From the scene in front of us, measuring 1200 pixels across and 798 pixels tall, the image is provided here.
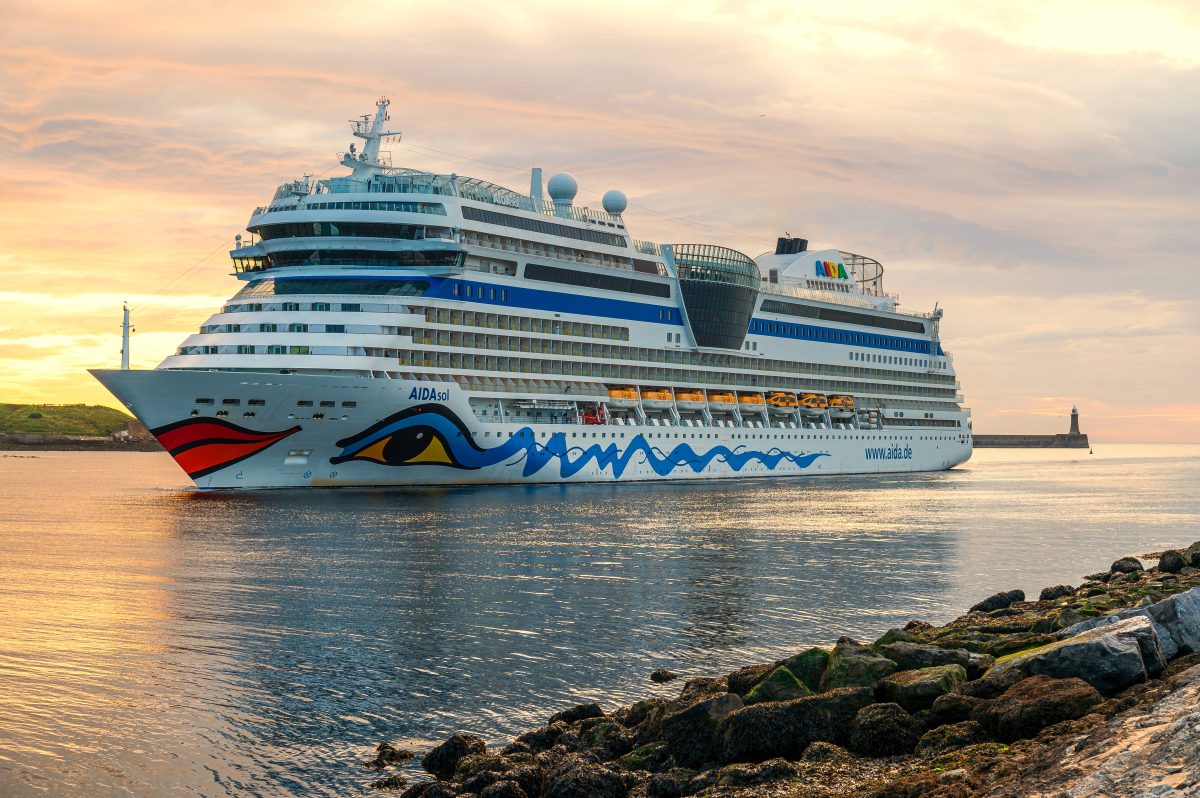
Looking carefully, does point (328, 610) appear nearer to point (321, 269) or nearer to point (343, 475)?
point (343, 475)

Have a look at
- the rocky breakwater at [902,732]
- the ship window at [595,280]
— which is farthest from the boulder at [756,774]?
the ship window at [595,280]

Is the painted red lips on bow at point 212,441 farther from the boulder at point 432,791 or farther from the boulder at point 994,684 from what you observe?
the boulder at point 994,684

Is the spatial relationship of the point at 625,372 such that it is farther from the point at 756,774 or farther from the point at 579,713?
the point at 756,774

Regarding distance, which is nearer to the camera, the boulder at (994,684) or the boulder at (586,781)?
the boulder at (586,781)

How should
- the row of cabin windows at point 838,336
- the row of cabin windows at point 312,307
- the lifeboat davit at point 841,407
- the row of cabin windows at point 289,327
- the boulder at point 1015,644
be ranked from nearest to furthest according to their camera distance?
the boulder at point 1015,644
the row of cabin windows at point 289,327
the row of cabin windows at point 312,307
the row of cabin windows at point 838,336
the lifeboat davit at point 841,407

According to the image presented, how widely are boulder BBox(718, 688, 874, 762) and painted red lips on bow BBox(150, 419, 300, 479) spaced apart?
42.0 meters

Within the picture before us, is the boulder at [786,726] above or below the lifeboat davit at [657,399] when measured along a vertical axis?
below

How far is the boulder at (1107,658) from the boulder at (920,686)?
29.0 inches

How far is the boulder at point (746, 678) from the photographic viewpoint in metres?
16.0

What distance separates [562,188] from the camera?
73375mm

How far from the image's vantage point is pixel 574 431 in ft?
213

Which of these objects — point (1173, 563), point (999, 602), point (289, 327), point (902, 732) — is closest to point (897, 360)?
point (289, 327)

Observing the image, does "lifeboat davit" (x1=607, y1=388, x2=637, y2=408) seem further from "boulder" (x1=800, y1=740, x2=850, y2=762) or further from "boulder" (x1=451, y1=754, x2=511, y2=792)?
"boulder" (x1=800, y1=740, x2=850, y2=762)

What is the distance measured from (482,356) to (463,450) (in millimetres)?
5930
